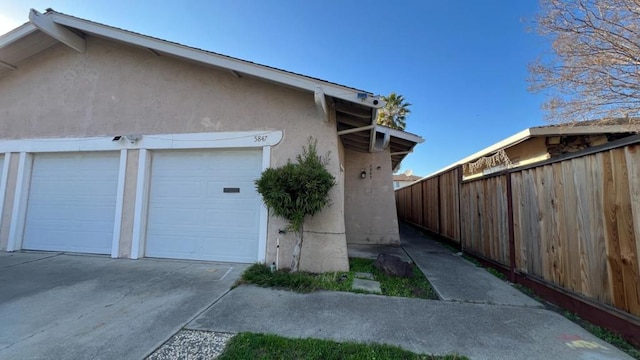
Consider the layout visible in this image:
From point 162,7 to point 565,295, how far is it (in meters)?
9.91

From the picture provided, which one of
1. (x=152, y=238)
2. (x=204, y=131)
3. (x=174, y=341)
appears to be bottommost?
(x=174, y=341)

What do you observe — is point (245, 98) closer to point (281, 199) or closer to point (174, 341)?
point (281, 199)

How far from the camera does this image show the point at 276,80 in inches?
209

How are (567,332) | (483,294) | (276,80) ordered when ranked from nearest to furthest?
1. (567,332)
2. (483,294)
3. (276,80)

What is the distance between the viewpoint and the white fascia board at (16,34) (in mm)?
6062

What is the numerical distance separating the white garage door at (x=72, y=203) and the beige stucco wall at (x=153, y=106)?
57 centimetres

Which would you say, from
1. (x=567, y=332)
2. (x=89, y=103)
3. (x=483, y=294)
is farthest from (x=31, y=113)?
(x=567, y=332)

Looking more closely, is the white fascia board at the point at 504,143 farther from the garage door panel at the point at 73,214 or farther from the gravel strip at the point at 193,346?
the garage door panel at the point at 73,214

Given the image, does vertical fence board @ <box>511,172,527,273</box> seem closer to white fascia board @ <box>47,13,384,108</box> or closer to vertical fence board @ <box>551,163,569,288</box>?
vertical fence board @ <box>551,163,569,288</box>

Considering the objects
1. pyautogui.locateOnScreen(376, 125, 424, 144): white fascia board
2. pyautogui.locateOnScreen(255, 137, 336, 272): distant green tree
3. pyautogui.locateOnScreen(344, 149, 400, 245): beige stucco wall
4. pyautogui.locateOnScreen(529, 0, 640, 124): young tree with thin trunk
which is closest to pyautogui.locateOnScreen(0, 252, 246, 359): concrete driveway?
pyautogui.locateOnScreen(255, 137, 336, 272): distant green tree

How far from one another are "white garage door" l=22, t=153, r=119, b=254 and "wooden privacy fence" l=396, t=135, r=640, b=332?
→ 849 centimetres

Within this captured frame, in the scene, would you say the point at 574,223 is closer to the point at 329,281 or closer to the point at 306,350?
the point at 329,281

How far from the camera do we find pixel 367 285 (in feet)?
15.3

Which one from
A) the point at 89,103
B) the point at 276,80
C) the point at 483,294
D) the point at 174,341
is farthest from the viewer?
the point at 89,103
